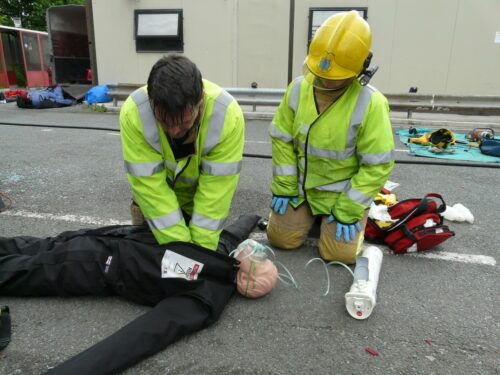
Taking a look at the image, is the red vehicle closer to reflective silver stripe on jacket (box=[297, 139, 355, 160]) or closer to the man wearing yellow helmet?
the man wearing yellow helmet

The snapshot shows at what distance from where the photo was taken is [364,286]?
93.7 inches

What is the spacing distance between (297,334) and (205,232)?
2.48ft

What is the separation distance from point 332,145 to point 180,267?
137cm

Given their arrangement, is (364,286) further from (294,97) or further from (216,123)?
(294,97)

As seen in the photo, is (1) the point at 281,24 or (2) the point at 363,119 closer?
(2) the point at 363,119

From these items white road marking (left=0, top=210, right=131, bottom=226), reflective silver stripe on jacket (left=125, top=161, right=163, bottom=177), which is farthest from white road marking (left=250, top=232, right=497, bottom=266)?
white road marking (left=0, top=210, right=131, bottom=226)

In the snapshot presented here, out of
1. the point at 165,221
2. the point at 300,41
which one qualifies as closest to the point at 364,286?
the point at 165,221

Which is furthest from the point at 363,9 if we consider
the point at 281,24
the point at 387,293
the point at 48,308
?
the point at 48,308

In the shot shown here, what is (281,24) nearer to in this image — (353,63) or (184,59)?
(353,63)

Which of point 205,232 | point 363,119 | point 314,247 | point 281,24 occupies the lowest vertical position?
point 314,247

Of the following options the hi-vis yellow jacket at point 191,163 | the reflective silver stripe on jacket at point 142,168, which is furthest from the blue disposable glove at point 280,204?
the reflective silver stripe on jacket at point 142,168

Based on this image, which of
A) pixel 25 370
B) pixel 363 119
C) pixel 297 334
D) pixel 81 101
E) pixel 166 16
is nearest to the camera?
pixel 25 370

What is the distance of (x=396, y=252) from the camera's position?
10.1ft

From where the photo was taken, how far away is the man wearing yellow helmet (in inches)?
104
